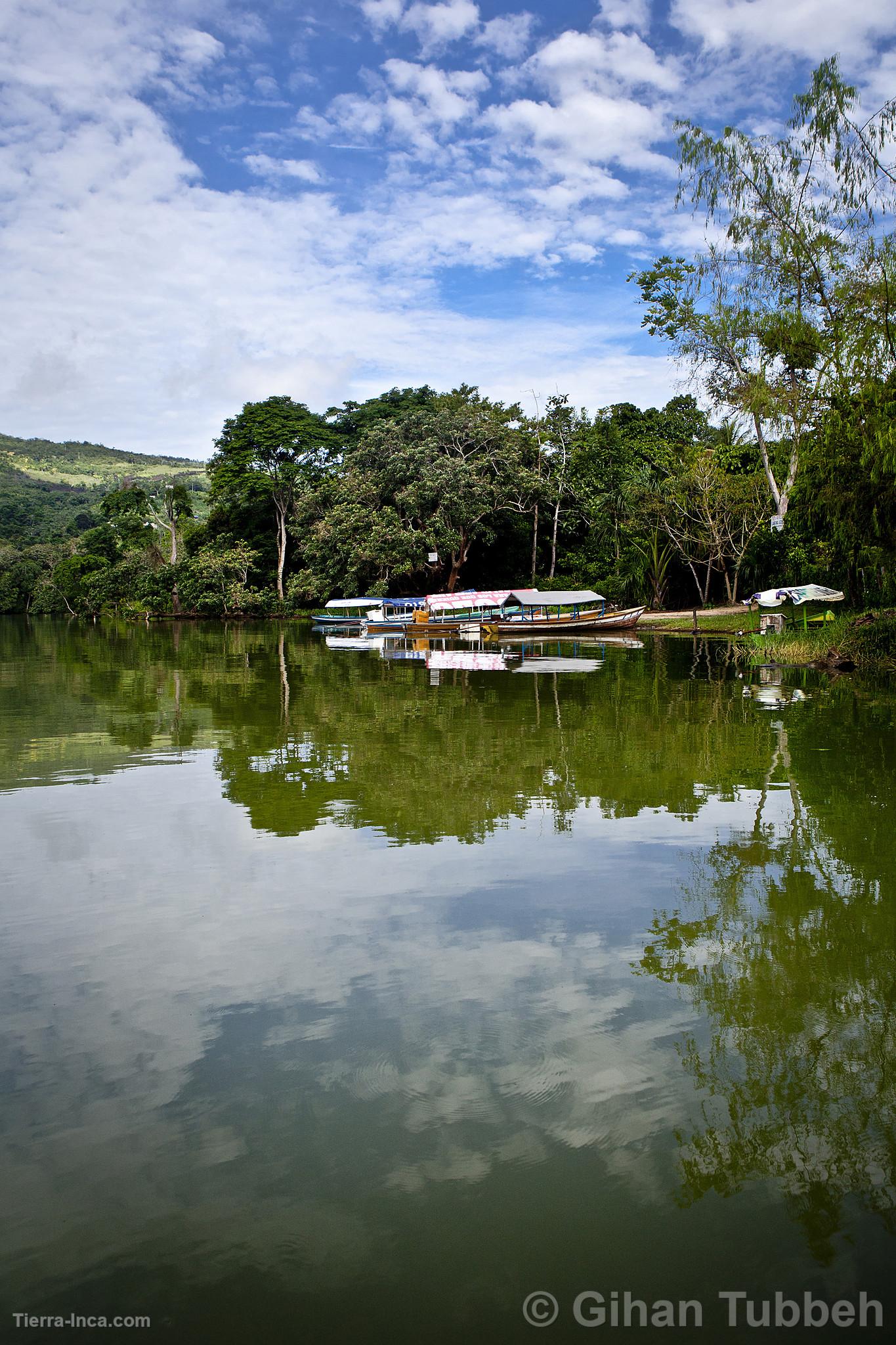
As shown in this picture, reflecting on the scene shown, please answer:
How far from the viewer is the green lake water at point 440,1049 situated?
9.83 ft

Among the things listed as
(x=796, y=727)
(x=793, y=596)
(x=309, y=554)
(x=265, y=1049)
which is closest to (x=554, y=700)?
(x=796, y=727)

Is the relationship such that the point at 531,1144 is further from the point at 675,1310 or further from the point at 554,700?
the point at 554,700

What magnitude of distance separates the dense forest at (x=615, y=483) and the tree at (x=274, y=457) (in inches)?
6.3

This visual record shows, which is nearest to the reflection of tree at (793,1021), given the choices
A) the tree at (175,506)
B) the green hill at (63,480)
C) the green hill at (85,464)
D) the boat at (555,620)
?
the boat at (555,620)

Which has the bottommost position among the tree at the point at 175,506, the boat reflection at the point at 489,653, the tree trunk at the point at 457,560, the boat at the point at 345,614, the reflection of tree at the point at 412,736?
the reflection of tree at the point at 412,736

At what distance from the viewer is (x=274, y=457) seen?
59250 millimetres

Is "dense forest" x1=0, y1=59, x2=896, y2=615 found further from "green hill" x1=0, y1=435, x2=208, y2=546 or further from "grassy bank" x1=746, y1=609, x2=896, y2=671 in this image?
"green hill" x1=0, y1=435, x2=208, y2=546

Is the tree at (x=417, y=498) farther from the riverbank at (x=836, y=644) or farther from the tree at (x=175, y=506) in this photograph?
the riverbank at (x=836, y=644)

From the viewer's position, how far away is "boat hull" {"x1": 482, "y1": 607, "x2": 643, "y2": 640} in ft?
119

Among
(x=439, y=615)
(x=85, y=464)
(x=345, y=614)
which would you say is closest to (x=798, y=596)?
(x=439, y=615)

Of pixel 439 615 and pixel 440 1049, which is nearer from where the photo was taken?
pixel 440 1049

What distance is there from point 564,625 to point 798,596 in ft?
29.3

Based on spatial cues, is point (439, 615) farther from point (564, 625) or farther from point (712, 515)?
point (712, 515)

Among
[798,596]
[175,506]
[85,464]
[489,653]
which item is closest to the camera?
[489,653]
